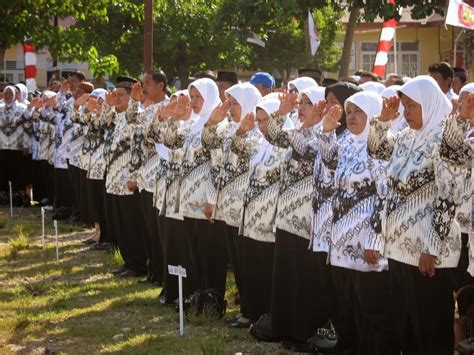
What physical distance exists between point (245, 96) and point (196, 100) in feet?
2.45

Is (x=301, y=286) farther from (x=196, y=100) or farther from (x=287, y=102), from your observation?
(x=196, y=100)

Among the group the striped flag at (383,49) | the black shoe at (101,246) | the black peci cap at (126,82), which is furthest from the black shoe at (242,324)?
the striped flag at (383,49)

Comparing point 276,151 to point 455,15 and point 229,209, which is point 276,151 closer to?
point 229,209

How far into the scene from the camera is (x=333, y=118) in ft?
25.7

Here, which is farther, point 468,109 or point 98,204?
point 98,204

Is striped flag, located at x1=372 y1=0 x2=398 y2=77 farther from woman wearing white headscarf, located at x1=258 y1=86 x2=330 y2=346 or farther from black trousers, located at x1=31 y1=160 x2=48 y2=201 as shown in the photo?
woman wearing white headscarf, located at x1=258 y1=86 x2=330 y2=346

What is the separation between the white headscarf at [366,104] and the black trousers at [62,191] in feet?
33.5

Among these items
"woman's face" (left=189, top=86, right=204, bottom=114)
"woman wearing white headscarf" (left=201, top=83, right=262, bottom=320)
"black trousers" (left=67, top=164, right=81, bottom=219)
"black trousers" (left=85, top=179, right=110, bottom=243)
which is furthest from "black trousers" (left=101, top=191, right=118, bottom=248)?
"woman wearing white headscarf" (left=201, top=83, right=262, bottom=320)

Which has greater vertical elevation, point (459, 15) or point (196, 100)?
point (459, 15)

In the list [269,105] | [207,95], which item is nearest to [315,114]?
[269,105]

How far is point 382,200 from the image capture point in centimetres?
739

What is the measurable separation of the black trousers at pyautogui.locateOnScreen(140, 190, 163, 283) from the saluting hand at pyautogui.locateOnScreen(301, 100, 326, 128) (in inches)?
128

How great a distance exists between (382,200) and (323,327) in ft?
4.98

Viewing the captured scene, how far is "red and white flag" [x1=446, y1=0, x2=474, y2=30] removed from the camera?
13.4 m
